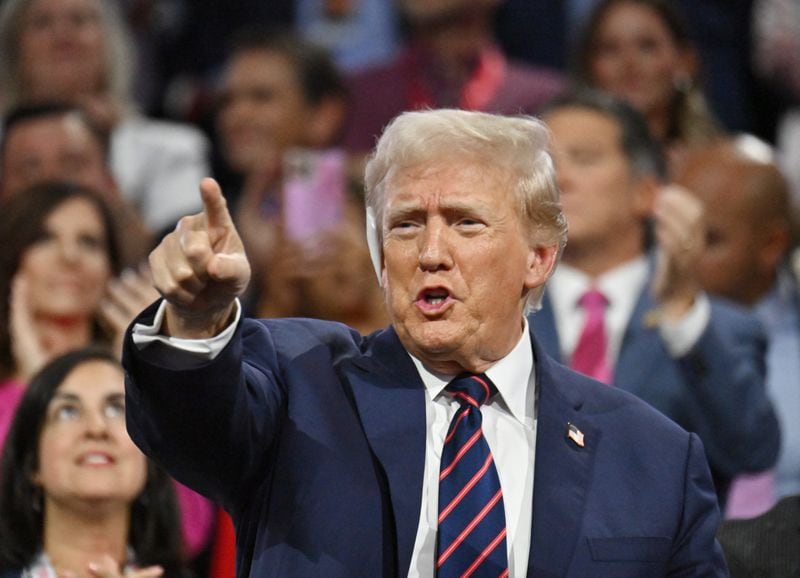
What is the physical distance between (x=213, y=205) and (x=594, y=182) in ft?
8.17

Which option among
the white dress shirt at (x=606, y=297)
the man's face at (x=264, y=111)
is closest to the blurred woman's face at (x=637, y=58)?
the man's face at (x=264, y=111)

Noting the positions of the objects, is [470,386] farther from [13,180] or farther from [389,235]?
[13,180]

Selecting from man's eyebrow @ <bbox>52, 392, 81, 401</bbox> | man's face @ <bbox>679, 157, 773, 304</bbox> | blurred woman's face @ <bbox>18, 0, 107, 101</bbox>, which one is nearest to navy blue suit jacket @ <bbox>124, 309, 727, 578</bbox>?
man's eyebrow @ <bbox>52, 392, 81, 401</bbox>

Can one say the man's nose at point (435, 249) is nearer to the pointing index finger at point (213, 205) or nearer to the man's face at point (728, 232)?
the pointing index finger at point (213, 205)

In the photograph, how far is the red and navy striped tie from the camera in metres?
2.63

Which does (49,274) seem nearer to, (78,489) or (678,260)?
(78,489)

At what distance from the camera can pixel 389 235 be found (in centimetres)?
277

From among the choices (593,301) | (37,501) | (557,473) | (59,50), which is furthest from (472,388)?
(59,50)

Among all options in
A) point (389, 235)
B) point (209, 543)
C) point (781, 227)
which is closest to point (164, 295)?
point (389, 235)

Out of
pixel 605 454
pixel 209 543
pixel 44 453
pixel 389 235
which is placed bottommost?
pixel 209 543

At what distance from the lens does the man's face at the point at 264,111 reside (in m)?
6.13

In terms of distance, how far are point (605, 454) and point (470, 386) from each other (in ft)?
0.88

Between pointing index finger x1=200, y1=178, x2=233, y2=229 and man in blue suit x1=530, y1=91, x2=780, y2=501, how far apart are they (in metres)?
1.62

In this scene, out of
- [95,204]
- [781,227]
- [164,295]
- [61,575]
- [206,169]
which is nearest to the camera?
[164,295]
